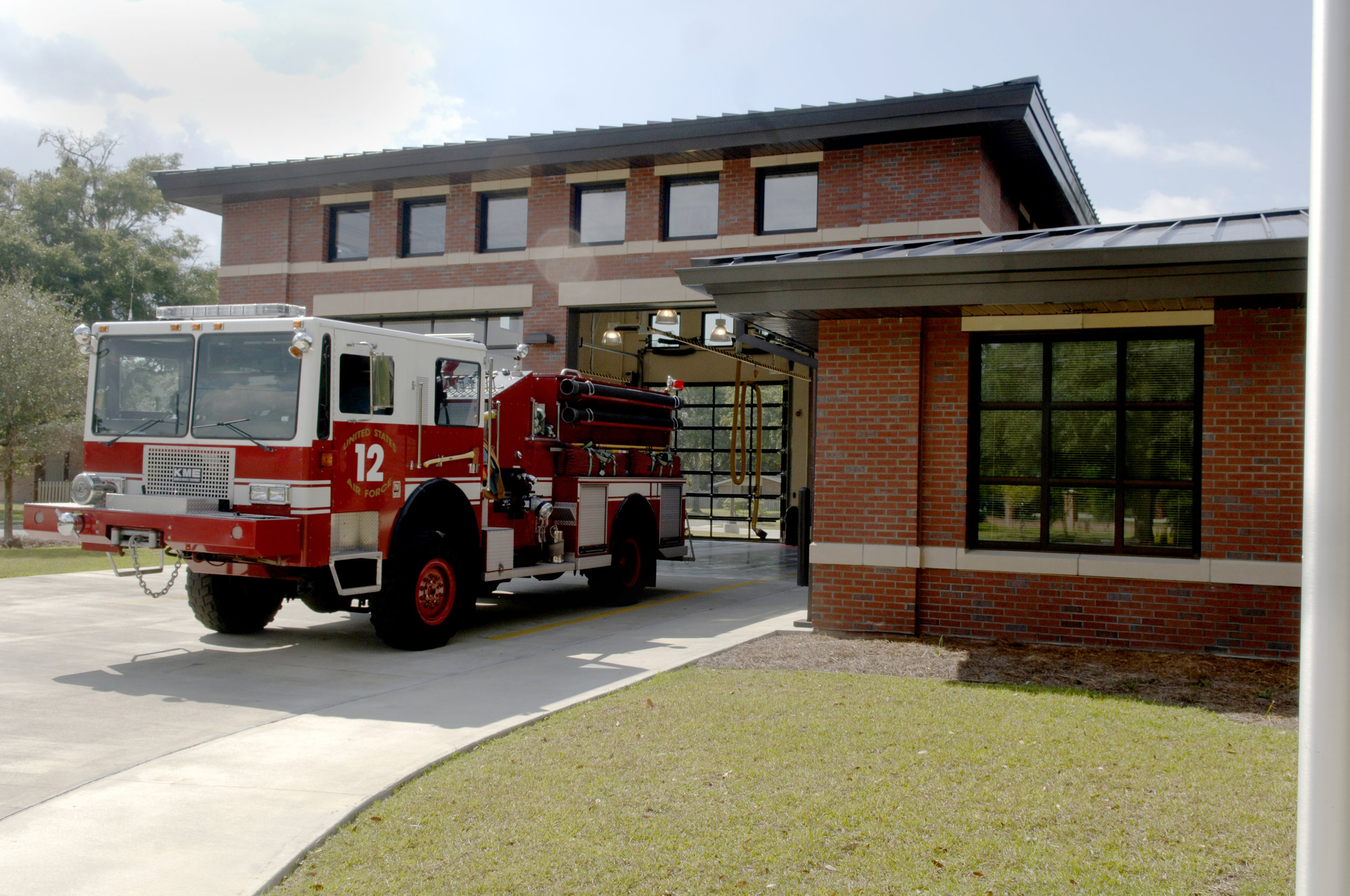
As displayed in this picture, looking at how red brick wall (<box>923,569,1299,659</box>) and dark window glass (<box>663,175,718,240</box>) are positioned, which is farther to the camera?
dark window glass (<box>663,175,718,240</box>)

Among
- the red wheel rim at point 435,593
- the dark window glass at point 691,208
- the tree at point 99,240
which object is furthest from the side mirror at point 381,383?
the tree at point 99,240

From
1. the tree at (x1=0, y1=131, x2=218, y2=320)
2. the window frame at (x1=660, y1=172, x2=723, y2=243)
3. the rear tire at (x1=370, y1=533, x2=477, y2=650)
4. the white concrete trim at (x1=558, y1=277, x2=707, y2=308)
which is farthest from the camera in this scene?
the tree at (x1=0, y1=131, x2=218, y2=320)

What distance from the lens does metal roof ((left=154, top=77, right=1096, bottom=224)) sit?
57.6 ft

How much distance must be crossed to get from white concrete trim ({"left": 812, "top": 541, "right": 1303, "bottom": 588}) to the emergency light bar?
5.30 m

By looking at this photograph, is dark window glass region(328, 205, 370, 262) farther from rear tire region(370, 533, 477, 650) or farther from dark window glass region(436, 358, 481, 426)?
rear tire region(370, 533, 477, 650)

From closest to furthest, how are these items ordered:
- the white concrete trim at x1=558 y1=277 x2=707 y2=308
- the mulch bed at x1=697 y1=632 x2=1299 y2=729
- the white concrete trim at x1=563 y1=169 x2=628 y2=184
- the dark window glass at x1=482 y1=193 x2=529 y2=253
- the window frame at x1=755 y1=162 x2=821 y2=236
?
1. the mulch bed at x1=697 y1=632 x2=1299 y2=729
2. the window frame at x1=755 y1=162 x2=821 y2=236
3. the white concrete trim at x1=558 y1=277 x2=707 y2=308
4. the white concrete trim at x1=563 y1=169 x2=628 y2=184
5. the dark window glass at x1=482 y1=193 x2=529 y2=253

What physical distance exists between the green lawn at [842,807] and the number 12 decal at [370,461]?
323cm

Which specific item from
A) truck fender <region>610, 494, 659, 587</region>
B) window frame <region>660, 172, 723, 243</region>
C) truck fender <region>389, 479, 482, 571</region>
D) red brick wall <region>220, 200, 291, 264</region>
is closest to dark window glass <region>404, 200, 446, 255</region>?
red brick wall <region>220, 200, 291, 264</region>

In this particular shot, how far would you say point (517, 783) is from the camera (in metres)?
5.43

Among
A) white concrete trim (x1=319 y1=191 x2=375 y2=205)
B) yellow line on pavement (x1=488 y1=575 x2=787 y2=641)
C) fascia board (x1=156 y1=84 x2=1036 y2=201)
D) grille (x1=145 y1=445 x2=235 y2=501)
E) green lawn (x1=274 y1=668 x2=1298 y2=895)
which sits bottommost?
yellow line on pavement (x1=488 y1=575 x2=787 y2=641)

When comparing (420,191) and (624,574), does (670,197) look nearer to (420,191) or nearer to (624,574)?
(420,191)

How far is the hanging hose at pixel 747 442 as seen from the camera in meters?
23.2

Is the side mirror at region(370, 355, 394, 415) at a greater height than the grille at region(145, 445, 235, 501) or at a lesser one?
greater

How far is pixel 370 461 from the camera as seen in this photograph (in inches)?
361
